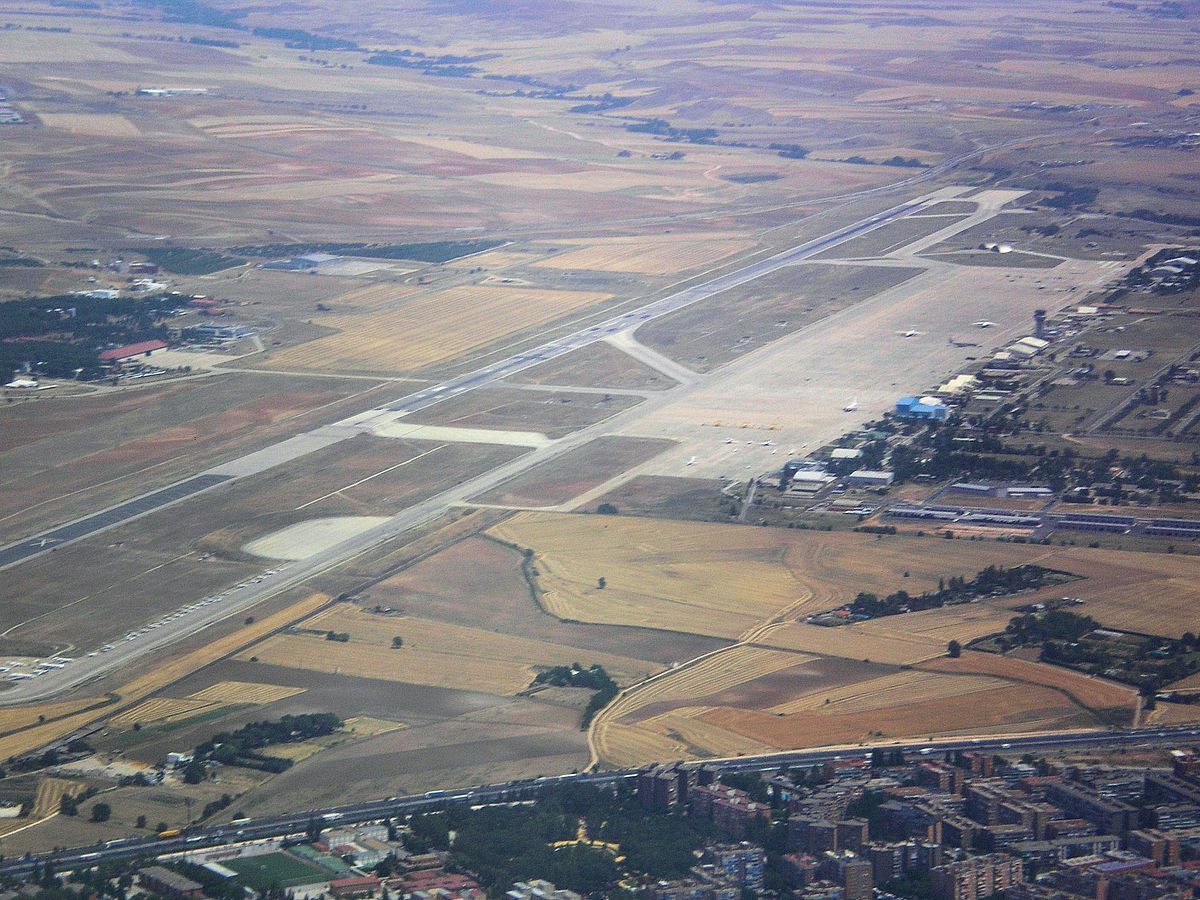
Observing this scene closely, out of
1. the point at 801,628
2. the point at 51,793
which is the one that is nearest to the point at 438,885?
the point at 51,793

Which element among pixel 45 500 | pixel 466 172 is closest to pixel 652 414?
pixel 45 500

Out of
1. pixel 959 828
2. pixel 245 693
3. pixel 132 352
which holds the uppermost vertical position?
pixel 959 828

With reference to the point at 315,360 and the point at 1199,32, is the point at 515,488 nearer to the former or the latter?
the point at 315,360

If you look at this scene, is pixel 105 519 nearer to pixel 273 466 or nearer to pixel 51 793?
pixel 273 466

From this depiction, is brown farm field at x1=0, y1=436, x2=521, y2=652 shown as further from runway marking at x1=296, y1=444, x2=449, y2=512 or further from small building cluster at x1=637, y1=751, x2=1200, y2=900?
small building cluster at x1=637, y1=751, x2=1200, y2=900

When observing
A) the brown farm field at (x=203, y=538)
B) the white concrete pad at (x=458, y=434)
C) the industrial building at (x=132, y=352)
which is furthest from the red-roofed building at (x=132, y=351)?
the brown farm field at (x=203, y=538)
